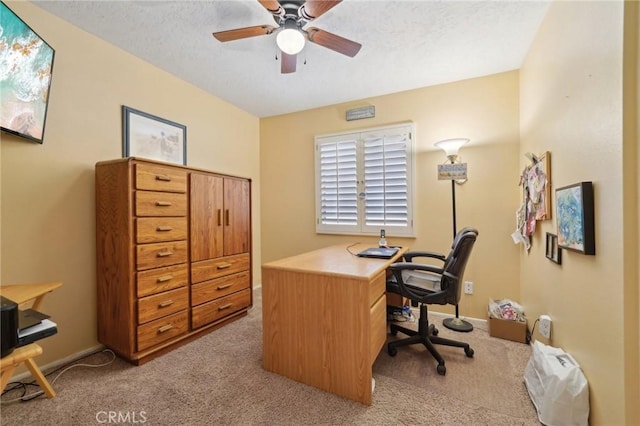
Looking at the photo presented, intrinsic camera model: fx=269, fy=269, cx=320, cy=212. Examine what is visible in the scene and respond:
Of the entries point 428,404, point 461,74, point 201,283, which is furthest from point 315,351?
point 461,74

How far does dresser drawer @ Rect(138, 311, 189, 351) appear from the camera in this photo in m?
2.02

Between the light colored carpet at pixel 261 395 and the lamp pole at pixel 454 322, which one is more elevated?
the lamp pole at pixel 454 322

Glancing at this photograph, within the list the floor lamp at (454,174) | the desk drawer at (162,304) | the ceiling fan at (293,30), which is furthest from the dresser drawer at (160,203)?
the floor lamp at (454,174)

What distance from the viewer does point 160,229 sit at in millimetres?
2160

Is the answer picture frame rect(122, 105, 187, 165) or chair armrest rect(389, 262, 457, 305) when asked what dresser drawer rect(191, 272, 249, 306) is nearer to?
picture frame rect(122, 105, 187, 165)

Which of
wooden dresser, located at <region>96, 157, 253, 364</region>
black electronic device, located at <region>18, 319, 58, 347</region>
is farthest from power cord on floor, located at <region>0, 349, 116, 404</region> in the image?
black electronic device, located at <region>18, 319, 58, 347</region>

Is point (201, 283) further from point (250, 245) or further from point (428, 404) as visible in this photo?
point (428, 404)

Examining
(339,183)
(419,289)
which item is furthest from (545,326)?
(339,183)

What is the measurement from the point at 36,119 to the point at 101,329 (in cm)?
161

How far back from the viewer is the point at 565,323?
164 cm

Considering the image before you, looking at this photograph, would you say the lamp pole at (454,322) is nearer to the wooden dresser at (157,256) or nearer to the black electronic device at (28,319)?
the wooden dresser at (157,256)

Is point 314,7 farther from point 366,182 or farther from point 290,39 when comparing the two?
point 366,182

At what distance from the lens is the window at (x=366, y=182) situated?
3125mm
